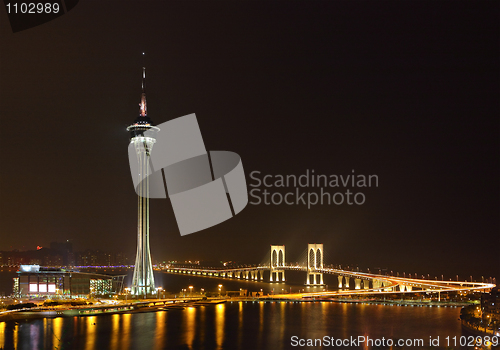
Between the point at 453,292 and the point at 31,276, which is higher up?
the point at 31,276

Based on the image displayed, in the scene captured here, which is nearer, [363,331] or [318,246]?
[363,331]

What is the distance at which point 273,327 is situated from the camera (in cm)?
2650

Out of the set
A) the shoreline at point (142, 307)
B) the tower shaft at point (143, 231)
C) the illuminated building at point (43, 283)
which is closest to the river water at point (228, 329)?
the shoreline at point (142, 307)

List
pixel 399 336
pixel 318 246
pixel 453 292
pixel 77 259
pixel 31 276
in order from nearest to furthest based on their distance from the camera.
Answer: pixel 399 336 → pixel 31 276 → pixel 453 292 → pixel 318 246 → pixel 77 259

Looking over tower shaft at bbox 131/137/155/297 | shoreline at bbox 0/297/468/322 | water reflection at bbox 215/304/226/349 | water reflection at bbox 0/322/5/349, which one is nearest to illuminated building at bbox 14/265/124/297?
tower shaft at bbox 131/137/155/297

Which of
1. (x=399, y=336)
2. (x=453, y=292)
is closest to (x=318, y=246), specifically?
(x=453, y=292)

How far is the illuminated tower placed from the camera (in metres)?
36.3

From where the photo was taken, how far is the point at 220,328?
2577 cm

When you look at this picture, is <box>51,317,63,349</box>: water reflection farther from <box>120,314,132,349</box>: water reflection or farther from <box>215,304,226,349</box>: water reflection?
<box>215,304,226,349</box>: water reflection

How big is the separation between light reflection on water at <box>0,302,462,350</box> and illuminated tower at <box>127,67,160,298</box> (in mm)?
5417

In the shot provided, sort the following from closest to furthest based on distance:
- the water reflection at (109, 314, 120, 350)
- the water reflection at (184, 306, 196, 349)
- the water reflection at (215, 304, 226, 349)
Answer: the water reflection at (109, 314, 120, 350)
the water reflection at (184, 306, 196, 349)
the water reflection at (215, 304, 226, 349)

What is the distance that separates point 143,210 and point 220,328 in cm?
1372

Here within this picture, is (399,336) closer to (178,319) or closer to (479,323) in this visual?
(479,323)

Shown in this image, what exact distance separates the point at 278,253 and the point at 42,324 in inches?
2605
